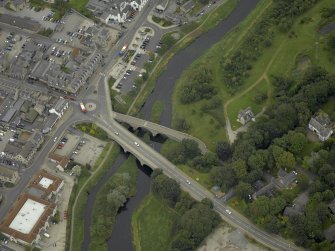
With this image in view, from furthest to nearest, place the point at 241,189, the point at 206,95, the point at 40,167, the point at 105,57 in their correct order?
the point at 105,57 → the point at 206,95 → the point at 40,167 → the point at 241,189

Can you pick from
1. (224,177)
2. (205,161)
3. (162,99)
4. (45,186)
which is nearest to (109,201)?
(45,186)

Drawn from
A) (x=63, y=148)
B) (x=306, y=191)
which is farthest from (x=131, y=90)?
(x=306, y=191)

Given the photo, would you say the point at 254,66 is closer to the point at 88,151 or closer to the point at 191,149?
the point at 191,149

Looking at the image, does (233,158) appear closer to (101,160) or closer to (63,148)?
(101,160)

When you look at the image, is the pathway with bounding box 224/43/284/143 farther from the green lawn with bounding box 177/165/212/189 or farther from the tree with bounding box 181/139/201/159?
the green lawn with bounding box 177/165/212/189

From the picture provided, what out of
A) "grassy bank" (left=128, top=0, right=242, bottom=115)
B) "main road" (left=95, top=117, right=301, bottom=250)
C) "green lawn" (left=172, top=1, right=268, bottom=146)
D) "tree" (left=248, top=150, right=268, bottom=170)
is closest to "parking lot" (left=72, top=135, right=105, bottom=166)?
"main road" (left=95, top=117, right=301, bottom=250)

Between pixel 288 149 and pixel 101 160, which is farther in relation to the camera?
pixel 101 160

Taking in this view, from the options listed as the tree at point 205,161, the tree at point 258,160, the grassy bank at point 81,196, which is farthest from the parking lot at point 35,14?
the tree at point 258,160
